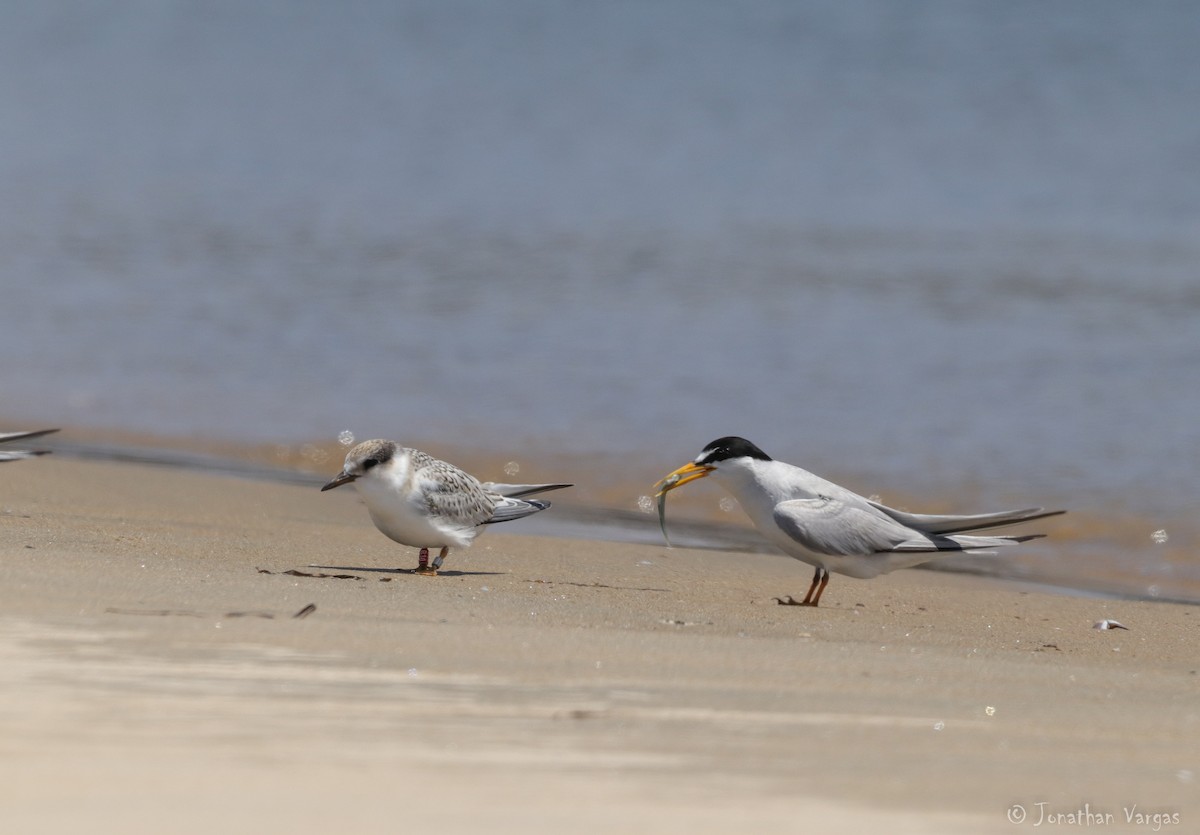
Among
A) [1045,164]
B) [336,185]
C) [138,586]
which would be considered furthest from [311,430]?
[1045,164]

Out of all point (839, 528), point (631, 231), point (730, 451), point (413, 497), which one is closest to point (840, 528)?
point (839, 528)

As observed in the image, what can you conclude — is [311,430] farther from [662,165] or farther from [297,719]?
[662,165]

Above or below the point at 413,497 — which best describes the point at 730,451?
above

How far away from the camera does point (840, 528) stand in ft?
19.1

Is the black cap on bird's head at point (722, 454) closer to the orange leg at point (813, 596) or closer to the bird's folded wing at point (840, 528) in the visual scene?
the bird's folded wing at point (840, 528)

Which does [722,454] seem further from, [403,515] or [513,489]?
[403,515]

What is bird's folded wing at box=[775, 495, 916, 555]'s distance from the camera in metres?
5.79

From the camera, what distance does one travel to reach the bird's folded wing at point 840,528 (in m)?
5.79

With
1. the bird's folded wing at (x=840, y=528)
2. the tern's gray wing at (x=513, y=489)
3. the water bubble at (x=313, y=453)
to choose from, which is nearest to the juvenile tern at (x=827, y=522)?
the bird's folded wing at (x=840, y=528)

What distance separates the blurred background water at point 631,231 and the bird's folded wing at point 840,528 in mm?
2327

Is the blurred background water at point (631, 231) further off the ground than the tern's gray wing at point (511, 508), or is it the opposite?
the blurred background water at point (631, 231)

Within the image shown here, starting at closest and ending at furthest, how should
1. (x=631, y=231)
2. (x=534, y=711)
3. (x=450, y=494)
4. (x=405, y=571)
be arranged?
(x=534, y=711) < (x=405, y=571) < (x=450, y=494) < (x=631, y=231)

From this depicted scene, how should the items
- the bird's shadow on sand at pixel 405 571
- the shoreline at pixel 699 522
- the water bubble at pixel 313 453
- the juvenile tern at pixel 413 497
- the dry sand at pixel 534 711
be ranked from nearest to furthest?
the dry sand at pixel 534 711
the bird's shadow on sand at pixel 405 571
the juvenile tern at pixel 413 497
the shoreline at pixel 699 522
the water bubble at pixel 313 453

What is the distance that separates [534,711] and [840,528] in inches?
113
